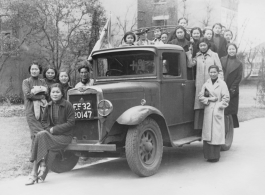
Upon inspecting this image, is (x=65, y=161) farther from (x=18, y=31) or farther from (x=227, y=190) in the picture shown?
(x=18, y=31)

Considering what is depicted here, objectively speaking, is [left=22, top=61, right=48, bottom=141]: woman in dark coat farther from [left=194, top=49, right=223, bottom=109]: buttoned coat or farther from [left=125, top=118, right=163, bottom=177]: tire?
[left=194, top=49, right=223, bottom=109]: buttoned coat

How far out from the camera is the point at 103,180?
19.0ft

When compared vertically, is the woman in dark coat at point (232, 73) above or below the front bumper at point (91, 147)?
above

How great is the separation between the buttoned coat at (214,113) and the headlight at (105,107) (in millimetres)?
2166

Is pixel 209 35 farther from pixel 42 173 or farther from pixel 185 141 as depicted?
pixel 42 173

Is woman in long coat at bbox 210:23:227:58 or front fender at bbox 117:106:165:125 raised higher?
woman in long coat at bbox 210:23:227:58

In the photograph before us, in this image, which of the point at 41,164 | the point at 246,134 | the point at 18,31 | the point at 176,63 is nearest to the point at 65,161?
the point at 41,164

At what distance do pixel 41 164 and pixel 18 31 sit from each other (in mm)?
13670

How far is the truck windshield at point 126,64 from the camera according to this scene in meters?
6.75

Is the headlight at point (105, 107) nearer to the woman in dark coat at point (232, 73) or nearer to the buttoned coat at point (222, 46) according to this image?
the woman in dark coat at point (232, 73)

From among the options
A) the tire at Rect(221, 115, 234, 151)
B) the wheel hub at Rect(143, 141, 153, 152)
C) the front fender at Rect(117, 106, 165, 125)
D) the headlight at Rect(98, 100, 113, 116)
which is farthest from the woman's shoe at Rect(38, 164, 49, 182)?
the tire at Rect(221, 115, 234, 151)

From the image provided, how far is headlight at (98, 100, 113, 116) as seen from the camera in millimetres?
5820

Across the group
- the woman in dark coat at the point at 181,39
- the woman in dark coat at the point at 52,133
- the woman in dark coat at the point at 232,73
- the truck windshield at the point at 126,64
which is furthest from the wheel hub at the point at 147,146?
the woman in dark coat at the point at 232,73

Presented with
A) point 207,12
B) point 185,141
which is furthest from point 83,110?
point 207,12
